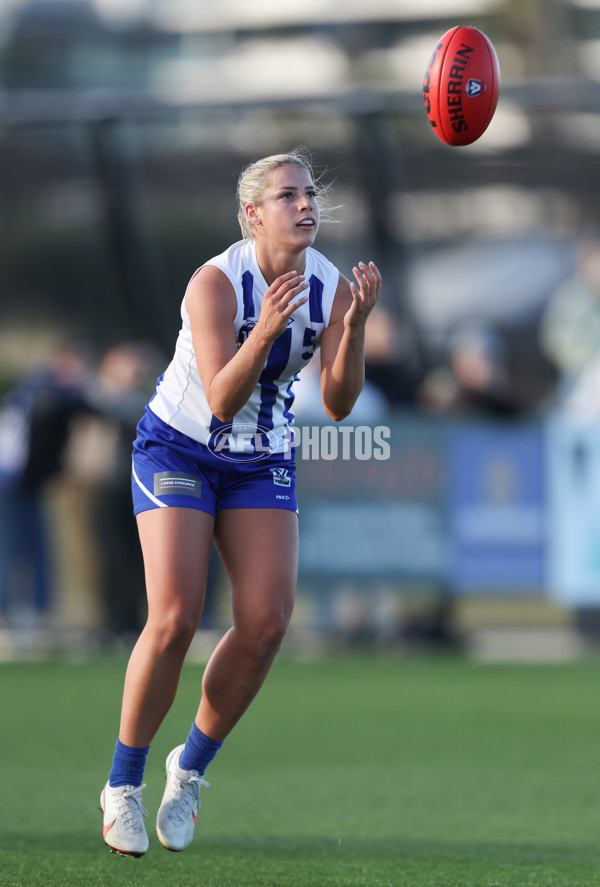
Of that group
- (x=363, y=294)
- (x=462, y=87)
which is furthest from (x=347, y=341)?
(x=462, y=87)

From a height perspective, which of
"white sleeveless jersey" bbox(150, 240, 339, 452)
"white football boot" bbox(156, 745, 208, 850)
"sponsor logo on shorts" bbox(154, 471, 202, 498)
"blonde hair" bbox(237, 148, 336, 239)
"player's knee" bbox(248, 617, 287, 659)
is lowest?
"white football boot" bbox(156, 745, 208, 850)

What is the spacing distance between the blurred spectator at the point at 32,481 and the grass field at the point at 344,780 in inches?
31.2

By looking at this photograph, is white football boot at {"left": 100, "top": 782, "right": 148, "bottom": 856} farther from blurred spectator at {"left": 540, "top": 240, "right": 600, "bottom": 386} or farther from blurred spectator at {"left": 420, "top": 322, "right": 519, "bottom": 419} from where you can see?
blurred spectator at {"left": 540, "top": 240, "right": 600, "bottom": 386}

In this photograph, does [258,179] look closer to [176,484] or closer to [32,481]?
[176,484]

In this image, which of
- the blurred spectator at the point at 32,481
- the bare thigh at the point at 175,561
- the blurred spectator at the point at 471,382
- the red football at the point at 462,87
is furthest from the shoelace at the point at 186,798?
the blurred spectator at the point at 471,382

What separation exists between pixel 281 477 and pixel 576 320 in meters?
7.82

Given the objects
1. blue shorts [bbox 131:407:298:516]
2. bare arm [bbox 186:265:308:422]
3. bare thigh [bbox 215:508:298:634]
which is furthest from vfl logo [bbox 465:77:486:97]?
bare thigh [bbox 215:508:298:634]

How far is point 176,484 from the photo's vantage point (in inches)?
173

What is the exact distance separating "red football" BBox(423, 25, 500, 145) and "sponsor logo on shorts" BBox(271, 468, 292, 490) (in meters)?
1.46

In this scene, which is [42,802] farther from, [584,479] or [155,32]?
[155,32]

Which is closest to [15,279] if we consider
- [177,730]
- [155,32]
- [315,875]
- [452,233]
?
[452,233]

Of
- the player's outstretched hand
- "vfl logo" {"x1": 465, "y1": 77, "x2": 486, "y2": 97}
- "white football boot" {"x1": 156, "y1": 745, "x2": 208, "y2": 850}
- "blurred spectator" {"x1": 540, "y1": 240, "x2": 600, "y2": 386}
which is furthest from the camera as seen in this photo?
"blurred spectator" {"x1": 540, "y1": 240, "x2": 600, "y2": 386}

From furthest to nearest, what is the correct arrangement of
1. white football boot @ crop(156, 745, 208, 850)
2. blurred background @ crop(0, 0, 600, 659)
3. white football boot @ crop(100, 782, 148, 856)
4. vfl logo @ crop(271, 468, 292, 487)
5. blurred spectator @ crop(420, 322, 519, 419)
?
blurred spectator @ crop(420, 322, 519, 419) → blurred background @ crop(0, 0, 600, 659) → vfl logo @ crop(271, 468, 292, 487) → white football boot @ crop(156, 745, 208, 850) → white football boot @ crop(100, 782, 148, 856)

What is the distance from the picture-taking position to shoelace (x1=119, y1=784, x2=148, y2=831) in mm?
4223
